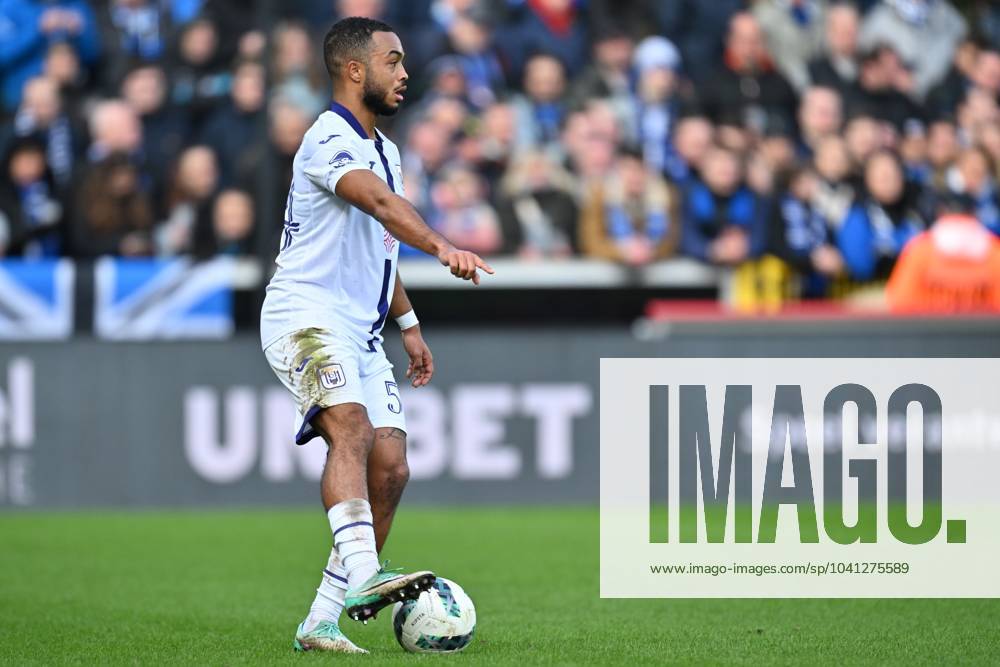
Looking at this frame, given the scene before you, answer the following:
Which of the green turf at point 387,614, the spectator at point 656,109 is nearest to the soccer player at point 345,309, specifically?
the green turf at point 387,614

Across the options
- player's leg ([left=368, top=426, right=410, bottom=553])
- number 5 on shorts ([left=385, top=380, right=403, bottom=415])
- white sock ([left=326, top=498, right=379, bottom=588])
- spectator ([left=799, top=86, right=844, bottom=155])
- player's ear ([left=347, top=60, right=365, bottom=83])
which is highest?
spectator ([left=799, top=86, right=844, bottom=155])

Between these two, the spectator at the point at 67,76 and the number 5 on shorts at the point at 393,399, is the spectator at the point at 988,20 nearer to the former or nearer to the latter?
the spectator at the point at 67,76

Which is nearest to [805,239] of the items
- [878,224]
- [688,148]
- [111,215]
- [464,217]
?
[878,224]

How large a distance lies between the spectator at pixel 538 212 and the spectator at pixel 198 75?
2.75m

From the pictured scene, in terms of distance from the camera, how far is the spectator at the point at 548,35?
16.4 meters

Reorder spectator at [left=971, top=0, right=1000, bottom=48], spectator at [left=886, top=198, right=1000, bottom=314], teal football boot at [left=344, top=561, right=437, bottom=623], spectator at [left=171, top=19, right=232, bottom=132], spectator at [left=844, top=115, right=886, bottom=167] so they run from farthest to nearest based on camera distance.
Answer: spectator at [left=971, top=0, right=1000, bottom=48], spectator at [left=171, top=19, right=232, bottom=132], spectator at [left=844, top=115, right=886, bottom=167], spectator at [left=886, top=198, right=1000, bottom=314], teal football boot at [left=344, top=561, right=437, bottom=623]

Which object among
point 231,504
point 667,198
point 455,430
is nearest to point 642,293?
point 667,198

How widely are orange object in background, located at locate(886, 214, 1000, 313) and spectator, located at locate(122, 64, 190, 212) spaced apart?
6.12 m

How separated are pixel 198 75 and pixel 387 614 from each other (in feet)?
28.9

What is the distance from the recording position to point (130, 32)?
16391 mm

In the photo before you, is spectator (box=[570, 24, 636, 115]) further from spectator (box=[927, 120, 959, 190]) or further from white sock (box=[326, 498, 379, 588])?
white sock (box=[326, 498, 379, 588])

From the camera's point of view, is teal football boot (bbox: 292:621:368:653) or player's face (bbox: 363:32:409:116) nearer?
teal football boot (bbox: 292:621:368:653)

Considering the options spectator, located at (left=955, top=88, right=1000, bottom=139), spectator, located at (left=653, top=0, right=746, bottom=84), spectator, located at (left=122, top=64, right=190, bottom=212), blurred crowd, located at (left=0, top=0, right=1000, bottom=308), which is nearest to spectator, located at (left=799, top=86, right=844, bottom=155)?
blurred crowd, located at (left=0, top=0, right=1000, bottom=308)

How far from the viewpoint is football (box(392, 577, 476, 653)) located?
650 centimetres
